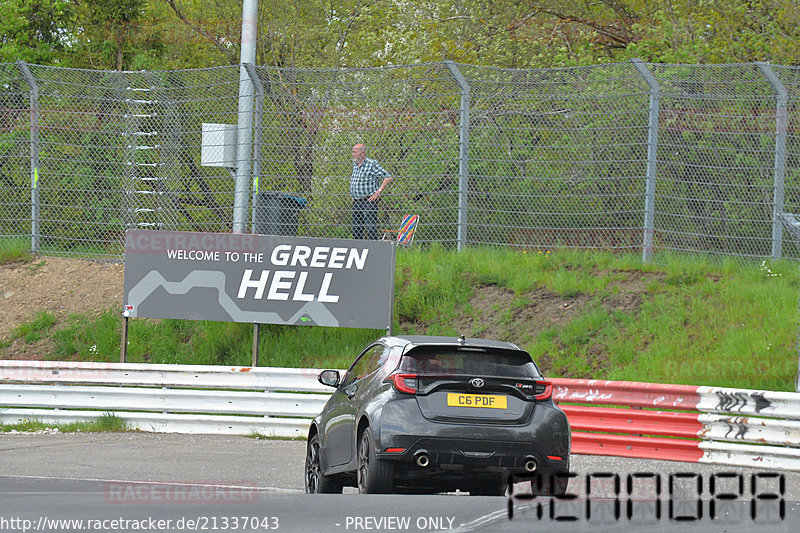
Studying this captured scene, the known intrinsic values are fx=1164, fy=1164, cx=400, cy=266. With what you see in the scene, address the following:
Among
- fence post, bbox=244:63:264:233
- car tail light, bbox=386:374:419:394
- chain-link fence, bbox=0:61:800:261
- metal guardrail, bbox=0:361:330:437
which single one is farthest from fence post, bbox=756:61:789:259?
car tail light, bbox=386:374:419:394

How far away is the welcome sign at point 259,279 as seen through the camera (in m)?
15.6

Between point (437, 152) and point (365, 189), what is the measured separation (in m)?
1.16

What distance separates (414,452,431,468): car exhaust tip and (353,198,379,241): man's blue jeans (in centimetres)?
833

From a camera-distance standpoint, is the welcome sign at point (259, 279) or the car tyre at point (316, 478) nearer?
the car tyre at point (316, 478)

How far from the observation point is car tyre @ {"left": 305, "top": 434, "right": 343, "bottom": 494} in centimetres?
982

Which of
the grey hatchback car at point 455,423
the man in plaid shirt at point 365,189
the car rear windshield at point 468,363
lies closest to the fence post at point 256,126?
the man in plaid shirt at point 365,189

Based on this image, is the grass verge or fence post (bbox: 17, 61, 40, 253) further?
fence post (bbox: 17, 61, 40, 253)

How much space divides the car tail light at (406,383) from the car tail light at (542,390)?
93 centimetres

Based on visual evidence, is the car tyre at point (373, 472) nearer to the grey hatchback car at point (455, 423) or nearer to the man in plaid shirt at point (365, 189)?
the grey hatchback car at point (455, 423)

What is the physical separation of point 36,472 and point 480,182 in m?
7.97

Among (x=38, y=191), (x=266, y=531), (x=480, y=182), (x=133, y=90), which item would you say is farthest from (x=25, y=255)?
(x=266, y=531)

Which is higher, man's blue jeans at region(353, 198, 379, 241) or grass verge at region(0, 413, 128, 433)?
man's blue jeans at region(353, 198, 379, 241)
